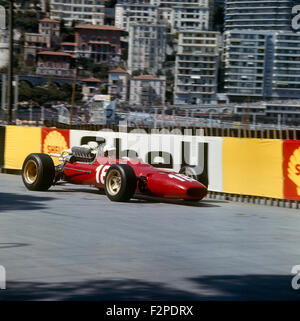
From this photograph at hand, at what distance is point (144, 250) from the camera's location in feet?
27.9

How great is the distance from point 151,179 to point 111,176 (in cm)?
82

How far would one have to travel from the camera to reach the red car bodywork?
13414 mm

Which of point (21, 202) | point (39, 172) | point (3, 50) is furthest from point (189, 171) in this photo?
point (3, 50)

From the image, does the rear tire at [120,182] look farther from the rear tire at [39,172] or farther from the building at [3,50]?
the building at [3,50]

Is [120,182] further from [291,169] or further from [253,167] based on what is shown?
[291,169]

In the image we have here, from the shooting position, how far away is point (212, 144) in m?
15.7

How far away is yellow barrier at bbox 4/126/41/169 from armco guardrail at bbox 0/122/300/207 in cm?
188

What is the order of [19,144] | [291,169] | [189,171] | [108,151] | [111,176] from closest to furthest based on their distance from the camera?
1. [111,176]
2. [291,169]
3. [108,151]
4. [189,171]
5. [19,144]

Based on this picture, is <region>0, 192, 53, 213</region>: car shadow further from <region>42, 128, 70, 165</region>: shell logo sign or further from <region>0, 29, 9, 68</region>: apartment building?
Result: <region>0, 29, 9, 68</region>: apartment building

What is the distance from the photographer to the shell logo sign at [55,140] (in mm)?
19484

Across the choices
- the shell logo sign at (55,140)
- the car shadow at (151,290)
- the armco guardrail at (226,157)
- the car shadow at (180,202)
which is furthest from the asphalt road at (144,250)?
the shell logo sign at (55,140)

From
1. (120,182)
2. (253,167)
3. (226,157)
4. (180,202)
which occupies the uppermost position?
(226,157)
